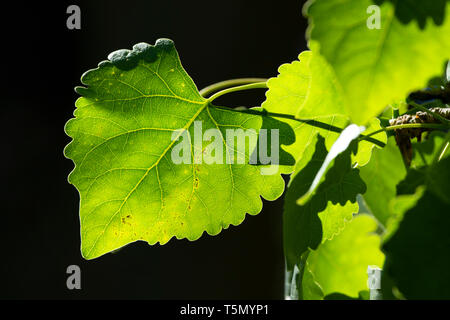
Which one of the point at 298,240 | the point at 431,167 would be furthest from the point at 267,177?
the point at 431,167

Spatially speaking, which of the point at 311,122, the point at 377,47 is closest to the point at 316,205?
the point at 311,122

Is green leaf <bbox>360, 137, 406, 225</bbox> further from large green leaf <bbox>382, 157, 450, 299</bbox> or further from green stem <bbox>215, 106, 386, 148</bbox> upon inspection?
large green leaf <bbox>382, 157, 450, 299</bbox>

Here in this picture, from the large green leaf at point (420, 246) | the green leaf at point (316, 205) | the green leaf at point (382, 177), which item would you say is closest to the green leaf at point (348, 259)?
the green leaf at point (382, 177)

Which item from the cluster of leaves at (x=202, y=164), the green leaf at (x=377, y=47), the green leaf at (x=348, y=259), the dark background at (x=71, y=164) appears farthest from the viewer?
the dark background at (x=71, y=164)

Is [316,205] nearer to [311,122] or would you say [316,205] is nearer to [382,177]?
[311,122]

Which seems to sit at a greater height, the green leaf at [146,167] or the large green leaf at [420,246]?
the green leaf at [146,167]

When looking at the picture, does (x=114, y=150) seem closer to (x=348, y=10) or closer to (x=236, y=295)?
(x=348, y=10)

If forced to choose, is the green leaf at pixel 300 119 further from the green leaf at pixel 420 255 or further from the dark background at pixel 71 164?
the dark background at pixel 71 164
